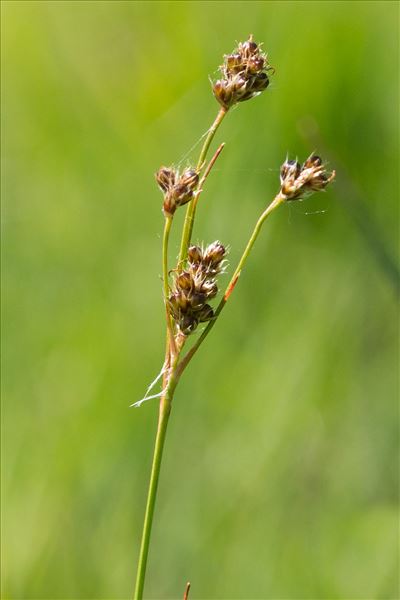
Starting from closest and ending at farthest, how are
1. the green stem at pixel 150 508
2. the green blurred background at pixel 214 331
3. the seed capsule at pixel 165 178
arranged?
the green stem at pixel 150 508 → the seed capsule at pixel 165 178 → the green blurred background at pixel 214 331

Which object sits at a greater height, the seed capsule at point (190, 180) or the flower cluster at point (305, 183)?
the seed capsule at point (190, 180)

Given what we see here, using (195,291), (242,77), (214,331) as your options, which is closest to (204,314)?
(195,291)

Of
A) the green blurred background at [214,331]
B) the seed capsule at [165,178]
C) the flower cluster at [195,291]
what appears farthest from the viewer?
the green blurred background at [214,331]

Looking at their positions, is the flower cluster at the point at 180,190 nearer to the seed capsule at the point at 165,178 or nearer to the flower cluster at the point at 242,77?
the seed capsule at the point at 165,178

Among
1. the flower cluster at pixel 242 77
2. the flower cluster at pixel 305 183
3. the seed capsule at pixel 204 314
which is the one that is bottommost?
the seed capsule at pixel 204 314

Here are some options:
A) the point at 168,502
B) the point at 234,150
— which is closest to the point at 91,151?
the point at 234,150

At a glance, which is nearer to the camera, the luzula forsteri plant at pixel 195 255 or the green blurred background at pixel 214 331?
the luzula forsteri plant at pixel 195 255

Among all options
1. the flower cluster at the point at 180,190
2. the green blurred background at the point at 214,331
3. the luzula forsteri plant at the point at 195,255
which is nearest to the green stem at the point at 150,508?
the luzula forsteri plant at the point at 195,255

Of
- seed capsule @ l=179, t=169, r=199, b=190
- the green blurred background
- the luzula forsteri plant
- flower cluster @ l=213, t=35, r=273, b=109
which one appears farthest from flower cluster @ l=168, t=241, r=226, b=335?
the green blurred background
